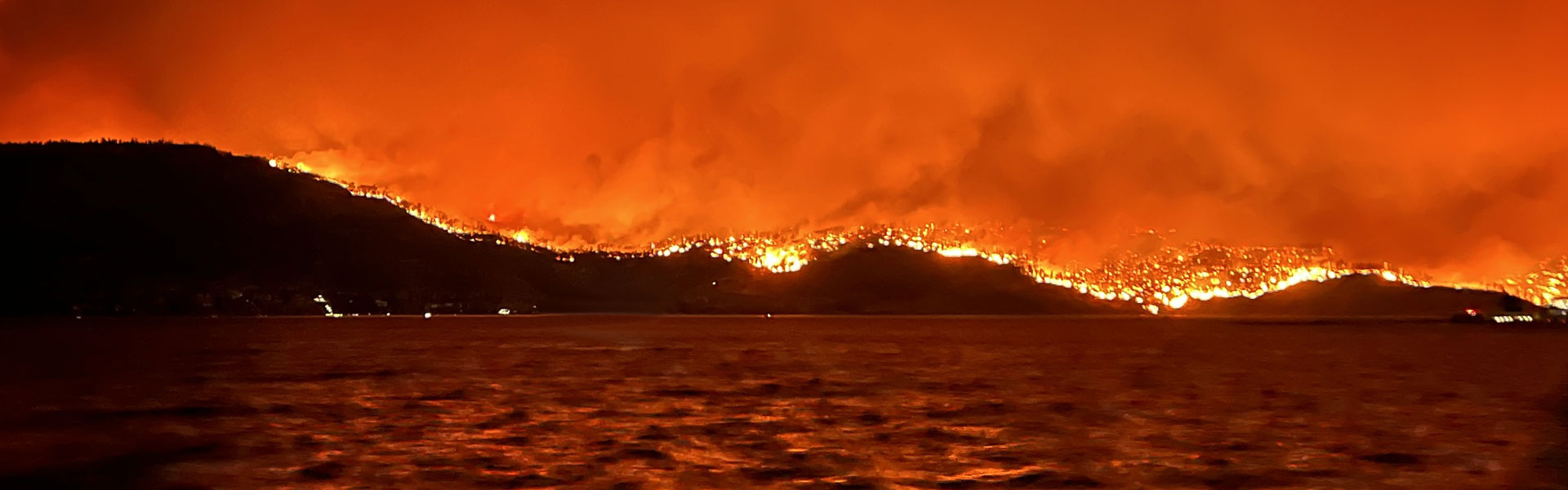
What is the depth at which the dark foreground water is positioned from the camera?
41031 mm

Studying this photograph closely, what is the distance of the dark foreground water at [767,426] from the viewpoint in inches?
1615

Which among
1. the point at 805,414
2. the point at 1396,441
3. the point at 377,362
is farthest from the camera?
the point at 377,362

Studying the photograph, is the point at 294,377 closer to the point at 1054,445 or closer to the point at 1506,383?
the point at 1054,445

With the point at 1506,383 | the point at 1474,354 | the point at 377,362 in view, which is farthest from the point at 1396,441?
the point at 1474,354

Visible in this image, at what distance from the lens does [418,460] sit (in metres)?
43.4

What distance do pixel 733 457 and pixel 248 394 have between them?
141 ft

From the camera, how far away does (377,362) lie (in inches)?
4729

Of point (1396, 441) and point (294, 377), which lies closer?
point (1396, 441)

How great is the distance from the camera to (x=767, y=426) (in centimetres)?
5703

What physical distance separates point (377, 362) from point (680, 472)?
85200mm

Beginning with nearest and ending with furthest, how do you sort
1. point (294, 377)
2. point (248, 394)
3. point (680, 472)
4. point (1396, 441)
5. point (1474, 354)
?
1. point (680, 472)
2. point (1396, 441)
3. point (248, 394)
4. point (294, 377)
5. point (1474, 354)

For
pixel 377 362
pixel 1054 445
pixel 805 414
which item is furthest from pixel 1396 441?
pixel 377 362

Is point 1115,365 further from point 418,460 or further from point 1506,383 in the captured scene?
point 418,460

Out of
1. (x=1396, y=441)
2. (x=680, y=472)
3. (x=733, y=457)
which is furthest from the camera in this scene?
(x=1396, y=441)
